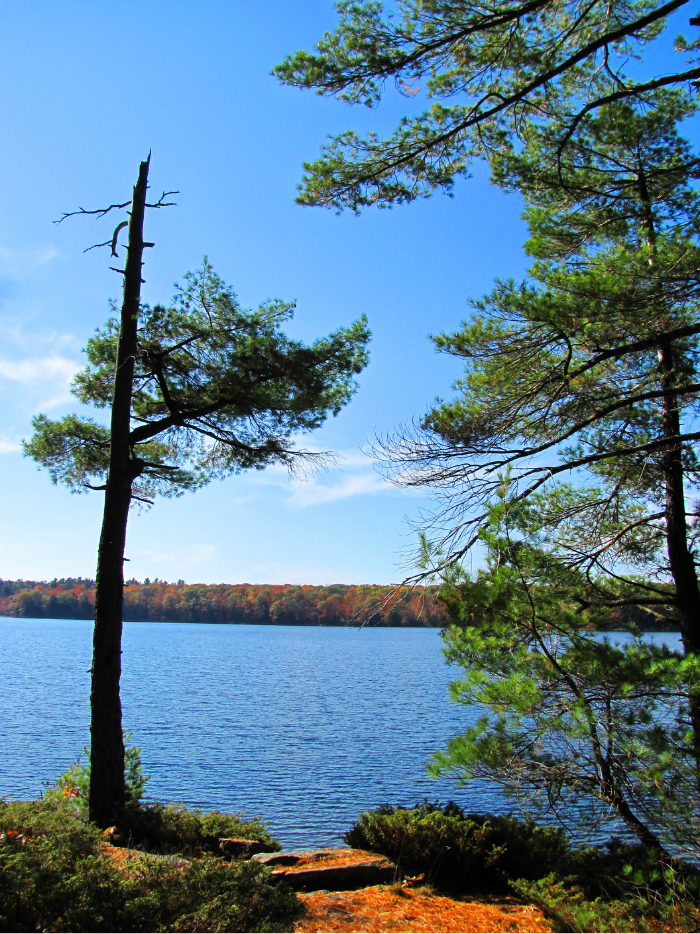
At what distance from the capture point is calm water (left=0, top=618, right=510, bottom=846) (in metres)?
11.9

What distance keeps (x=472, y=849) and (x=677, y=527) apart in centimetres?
478

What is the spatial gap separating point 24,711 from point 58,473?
16.5 metres

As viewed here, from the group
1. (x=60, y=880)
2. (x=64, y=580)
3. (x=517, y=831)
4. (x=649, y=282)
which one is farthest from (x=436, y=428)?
(x=64, y=580)

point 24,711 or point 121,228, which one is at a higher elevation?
point 121,228

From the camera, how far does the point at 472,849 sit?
22.2 feet

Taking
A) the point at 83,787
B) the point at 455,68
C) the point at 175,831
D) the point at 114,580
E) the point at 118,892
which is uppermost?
the point at 455,68

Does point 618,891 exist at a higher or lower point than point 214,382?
lower

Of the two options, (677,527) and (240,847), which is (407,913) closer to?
(240,847)

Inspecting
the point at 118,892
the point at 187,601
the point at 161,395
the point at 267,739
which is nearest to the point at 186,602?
the point at 187,601

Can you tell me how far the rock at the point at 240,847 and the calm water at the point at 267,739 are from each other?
2754 mm

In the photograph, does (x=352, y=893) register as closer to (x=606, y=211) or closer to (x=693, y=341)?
(x=693, y=341)

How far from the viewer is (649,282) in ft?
19.7

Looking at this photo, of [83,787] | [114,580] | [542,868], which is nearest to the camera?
[542,868]

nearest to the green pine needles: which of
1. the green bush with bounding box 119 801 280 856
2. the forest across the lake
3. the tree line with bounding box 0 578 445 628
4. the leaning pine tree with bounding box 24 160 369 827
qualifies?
the leaning pine tree with bounding box 24 160 369 827
